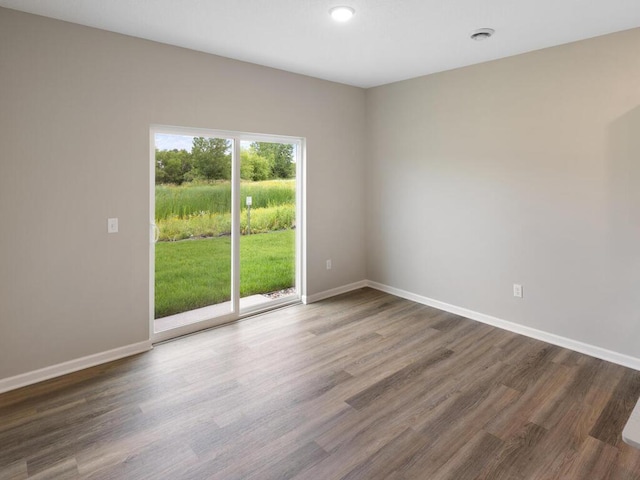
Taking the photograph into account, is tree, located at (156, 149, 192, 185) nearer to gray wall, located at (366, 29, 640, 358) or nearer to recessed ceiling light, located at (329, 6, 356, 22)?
recessed ceiling light, located at (329, 6, 356, 22)

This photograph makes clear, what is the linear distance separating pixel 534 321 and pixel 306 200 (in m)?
2.65

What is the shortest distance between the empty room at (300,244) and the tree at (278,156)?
25 millimetres

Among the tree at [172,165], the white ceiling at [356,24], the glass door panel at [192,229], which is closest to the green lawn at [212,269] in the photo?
the glass door panel at [192,229]

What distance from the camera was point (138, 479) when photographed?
187 centimetres

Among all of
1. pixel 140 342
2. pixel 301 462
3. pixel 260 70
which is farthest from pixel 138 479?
pixel 260 70

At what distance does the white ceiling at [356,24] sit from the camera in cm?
250

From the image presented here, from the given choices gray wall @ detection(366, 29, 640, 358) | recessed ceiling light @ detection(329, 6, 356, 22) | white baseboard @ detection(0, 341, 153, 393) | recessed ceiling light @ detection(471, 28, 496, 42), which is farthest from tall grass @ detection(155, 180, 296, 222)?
recessed ceiling light @ detection(471, 28, 496, 42)

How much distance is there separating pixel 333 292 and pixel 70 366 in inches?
112

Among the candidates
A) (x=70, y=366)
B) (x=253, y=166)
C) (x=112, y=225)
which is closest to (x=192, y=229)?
(x=112, y=225)

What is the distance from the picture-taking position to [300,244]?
454 centimetres

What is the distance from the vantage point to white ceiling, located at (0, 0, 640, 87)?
250 cm

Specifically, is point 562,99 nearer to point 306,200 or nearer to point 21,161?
point 306,200

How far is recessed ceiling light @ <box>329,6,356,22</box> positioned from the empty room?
0.05 ft

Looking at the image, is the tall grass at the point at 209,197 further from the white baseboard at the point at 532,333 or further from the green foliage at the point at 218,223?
the white baseboard at the point at 532,333
